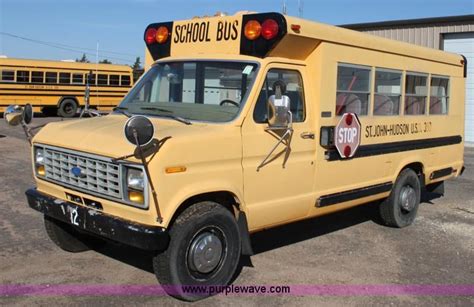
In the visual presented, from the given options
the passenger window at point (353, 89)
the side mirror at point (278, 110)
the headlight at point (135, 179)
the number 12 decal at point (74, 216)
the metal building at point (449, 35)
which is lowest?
the number 12 decal at point (74, 216)

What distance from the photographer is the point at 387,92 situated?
673cm

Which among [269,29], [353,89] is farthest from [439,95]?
[269,29]

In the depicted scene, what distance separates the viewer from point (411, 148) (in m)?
7.15

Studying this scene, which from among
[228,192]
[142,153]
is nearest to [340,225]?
[228,192]

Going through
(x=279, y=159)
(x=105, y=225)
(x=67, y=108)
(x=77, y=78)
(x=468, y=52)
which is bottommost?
(x=105, y=225)

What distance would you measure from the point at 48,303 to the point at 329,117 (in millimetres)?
3208

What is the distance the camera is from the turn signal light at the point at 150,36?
6.01m

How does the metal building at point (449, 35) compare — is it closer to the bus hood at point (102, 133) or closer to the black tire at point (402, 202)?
the black tire at point (402, 202)

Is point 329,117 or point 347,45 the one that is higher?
point 347,45

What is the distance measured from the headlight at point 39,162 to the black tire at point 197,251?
4.91ft

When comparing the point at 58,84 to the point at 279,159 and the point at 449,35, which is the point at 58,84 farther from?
the point at 279,159

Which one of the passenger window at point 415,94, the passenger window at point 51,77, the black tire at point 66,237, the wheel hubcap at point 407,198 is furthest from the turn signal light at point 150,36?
the passenger window at point 51,77

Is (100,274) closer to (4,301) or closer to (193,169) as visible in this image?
(4,301)

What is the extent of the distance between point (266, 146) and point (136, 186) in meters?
1.33
